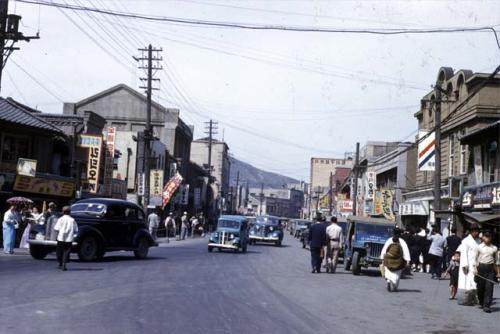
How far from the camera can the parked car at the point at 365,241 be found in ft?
77.2

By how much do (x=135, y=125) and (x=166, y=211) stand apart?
451 inches

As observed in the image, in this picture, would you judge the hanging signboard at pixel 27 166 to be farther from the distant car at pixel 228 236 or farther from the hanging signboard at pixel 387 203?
the hanging signboard at pixel 387 203

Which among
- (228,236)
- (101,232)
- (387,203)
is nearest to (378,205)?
(387,203)

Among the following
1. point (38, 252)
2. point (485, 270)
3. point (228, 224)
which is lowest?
point (38, 252)

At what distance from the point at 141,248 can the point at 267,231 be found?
23014mm

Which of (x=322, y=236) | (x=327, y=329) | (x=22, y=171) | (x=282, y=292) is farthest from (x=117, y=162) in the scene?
(x=327, y=329)

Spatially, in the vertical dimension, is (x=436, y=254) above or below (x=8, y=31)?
below

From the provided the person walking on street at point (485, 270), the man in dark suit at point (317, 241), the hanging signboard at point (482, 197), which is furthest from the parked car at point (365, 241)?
the person walking on street at point (485, 270)

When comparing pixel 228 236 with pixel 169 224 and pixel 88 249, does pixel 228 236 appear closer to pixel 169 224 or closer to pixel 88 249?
pixel 88 249

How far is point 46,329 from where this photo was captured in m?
9.36

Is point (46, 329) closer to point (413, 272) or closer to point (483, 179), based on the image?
point (413, 272)

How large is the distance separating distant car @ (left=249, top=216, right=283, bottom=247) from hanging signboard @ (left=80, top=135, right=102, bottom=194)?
37.7ft

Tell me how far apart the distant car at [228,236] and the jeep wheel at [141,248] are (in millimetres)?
7995

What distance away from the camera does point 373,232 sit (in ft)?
80.6
